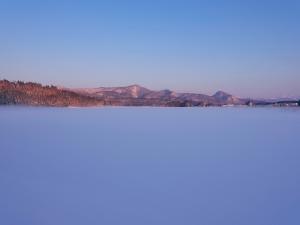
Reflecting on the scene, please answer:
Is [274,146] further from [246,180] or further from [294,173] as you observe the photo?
[246,180]

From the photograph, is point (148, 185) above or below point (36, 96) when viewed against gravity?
below

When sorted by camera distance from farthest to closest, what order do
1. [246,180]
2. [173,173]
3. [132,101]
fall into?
[132,101] → [173,173] → [246,180]

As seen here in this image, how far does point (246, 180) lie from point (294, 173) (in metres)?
1.54

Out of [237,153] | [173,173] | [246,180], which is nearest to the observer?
[246,180]

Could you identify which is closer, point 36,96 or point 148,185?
point 148,185

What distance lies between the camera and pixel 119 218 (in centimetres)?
541

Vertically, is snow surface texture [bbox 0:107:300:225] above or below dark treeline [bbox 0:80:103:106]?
below

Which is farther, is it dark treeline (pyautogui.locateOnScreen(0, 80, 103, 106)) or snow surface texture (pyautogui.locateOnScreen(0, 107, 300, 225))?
dark treeline (pyautogui.locateOnScreen(0, 80, 103, 106))

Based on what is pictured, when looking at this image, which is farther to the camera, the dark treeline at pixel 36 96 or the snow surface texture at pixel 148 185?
the dark treeline at pixel 36 96

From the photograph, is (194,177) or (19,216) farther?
(194,177)

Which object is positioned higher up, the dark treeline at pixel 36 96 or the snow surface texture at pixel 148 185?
the dark treeline at pixel 36 96

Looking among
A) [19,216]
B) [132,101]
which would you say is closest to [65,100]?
[132,101]

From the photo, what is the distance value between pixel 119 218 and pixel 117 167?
3922 millimetres

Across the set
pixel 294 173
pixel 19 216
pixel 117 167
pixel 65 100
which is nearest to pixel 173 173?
pixel 117 167
